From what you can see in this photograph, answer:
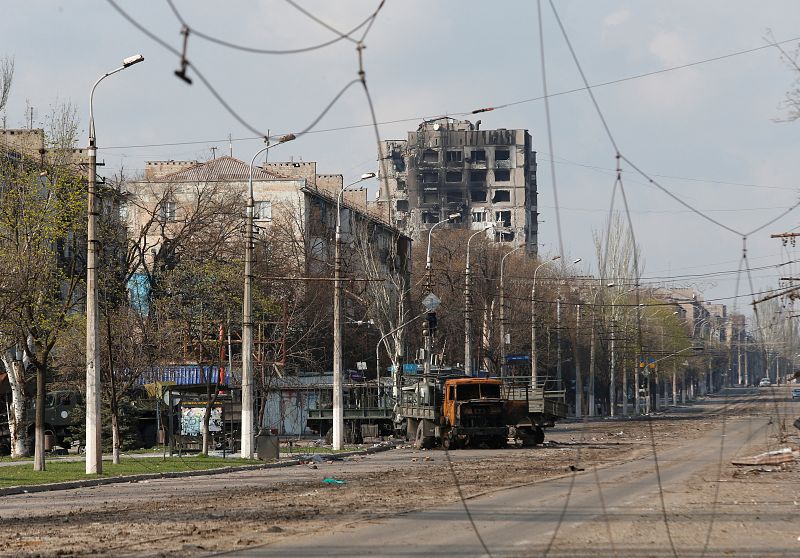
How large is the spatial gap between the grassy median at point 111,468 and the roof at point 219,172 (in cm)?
4941

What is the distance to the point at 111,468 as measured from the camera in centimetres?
3281

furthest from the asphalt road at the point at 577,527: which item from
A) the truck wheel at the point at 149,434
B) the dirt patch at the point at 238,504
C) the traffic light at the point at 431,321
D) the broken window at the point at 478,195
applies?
the broken window at the point at 478,195

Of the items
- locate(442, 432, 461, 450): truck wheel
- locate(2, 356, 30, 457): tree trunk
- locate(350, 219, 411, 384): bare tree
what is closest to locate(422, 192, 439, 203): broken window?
locate(350, 219, 411, 384): bare tree

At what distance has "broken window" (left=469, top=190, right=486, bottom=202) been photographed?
17859 cm

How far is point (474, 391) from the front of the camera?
47094mm

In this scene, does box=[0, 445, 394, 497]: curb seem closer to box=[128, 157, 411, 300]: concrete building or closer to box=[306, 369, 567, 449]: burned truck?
box=[306, 369, 567, 449]: burned truck

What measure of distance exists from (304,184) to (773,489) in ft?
215

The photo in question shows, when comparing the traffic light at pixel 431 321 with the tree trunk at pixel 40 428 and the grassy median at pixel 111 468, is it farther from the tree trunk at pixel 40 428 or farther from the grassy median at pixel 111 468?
the tree trunk at pixel 40 428

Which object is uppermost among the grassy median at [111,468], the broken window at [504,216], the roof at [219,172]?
the broken window at [504,216]

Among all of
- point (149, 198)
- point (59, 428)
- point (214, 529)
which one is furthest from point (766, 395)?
point (214, 529)

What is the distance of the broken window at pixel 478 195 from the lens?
586 ft

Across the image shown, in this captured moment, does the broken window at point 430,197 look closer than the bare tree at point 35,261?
No

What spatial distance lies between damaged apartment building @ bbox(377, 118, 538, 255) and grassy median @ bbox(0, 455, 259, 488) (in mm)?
138137

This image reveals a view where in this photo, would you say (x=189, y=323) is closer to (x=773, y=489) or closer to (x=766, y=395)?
(x=773, y=489)
